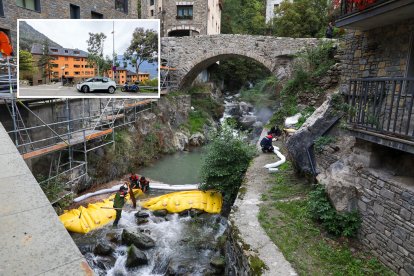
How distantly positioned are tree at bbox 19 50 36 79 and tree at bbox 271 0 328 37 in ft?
66.8

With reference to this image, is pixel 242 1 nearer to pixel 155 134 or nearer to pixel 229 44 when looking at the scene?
pixel 229 44

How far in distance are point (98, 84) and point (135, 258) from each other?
3.77 metres

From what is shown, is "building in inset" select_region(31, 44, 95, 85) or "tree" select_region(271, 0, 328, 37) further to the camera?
"tree" select_region(271, 0, 328, 37)

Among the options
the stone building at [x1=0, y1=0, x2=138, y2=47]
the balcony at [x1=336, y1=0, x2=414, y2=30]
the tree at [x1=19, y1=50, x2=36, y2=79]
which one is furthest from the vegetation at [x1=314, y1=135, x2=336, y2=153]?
the stone building at [x1=0, y1=0, x2=138, y2=47]

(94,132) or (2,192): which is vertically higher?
(2,192)

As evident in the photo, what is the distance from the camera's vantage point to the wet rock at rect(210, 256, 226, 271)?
21.0ft

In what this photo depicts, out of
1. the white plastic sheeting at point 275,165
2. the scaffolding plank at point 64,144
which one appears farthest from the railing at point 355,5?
the scaffolding plank at point 64,144

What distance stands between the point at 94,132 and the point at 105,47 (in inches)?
234

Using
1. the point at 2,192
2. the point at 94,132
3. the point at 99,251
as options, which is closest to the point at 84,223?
the point at 99,251

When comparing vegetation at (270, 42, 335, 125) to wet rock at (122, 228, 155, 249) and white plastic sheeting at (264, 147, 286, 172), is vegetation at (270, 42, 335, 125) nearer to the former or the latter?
white plastic sheeting at (264, 147, 286, 172)

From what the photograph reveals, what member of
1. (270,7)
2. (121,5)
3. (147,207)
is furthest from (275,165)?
(270,7)

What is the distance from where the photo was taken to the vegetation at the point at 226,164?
8.65m

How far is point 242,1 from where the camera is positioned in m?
37.1

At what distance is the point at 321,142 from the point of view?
23.1 feet
